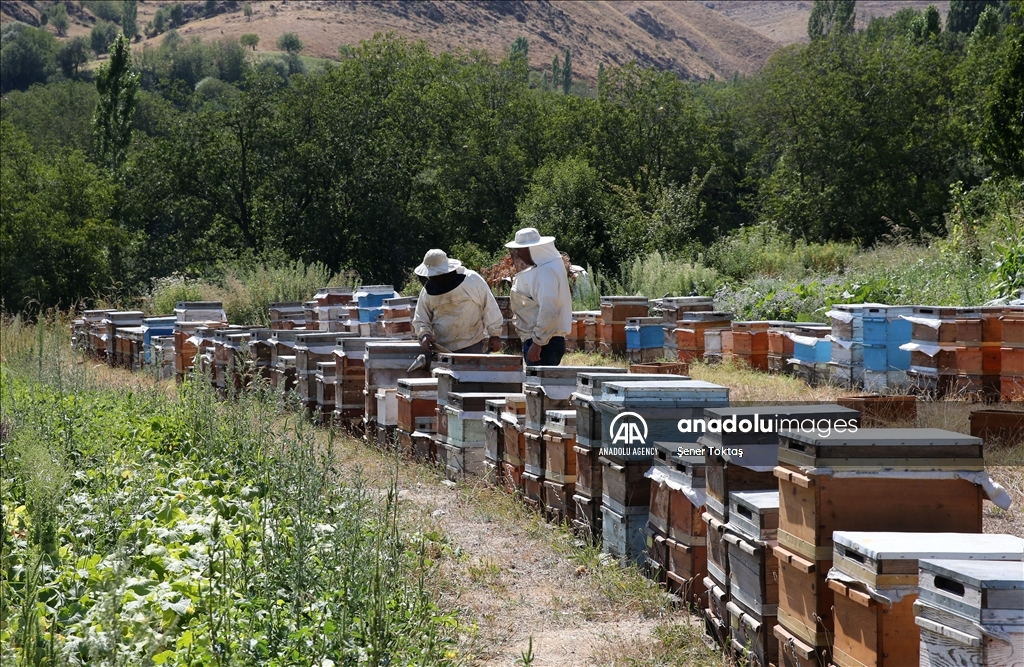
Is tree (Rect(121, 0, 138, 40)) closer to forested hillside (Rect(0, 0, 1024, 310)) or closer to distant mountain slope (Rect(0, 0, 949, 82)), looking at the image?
distant mountain slope (Rect(0, 0, 949, 82))

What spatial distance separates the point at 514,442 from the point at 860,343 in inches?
196

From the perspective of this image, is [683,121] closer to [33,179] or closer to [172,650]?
[33,179]

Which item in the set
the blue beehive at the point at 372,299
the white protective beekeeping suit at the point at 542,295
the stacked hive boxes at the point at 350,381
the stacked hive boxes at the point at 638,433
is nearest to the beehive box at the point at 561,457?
the stacked hive boxes at the point at 638,433

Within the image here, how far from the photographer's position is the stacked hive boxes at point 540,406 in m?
6.38

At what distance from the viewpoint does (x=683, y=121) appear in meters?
38.3

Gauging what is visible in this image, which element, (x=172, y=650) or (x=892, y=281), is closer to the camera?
(x=172, y=650)

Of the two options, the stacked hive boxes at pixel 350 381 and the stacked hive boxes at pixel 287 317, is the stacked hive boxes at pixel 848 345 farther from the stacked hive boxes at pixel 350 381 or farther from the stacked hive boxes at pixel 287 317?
the stacked hive boxes at pixel 287 317

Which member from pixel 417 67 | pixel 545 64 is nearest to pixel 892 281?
pixel 417 67

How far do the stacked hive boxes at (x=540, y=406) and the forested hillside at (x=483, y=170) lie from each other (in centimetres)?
1520

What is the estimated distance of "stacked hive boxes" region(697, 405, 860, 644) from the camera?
4.27 m

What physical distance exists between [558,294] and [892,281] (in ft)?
25.6

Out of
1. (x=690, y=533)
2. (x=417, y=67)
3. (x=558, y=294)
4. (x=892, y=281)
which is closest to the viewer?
(x=690, y=533)

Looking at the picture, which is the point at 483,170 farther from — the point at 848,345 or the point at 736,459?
the point at 736,459

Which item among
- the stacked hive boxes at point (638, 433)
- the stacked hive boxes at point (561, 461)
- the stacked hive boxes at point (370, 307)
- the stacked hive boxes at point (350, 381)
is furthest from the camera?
the stacked hive boxes at point (370, 307)
